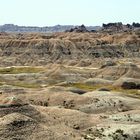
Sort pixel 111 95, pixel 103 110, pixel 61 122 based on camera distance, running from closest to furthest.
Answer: pixel 61 122
pixel 103 110
pixel 111 95

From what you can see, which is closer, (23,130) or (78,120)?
(23,130)

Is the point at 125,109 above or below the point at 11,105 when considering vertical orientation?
below

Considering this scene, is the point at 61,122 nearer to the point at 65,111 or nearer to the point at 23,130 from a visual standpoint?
the point at 65,111

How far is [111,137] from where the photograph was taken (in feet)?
158

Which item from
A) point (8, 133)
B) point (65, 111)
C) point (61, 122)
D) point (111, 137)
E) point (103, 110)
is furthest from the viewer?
point (103, 110)

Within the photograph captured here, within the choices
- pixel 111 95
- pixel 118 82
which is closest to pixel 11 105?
pixel 111 95

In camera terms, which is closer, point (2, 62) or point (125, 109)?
point (125, 109)

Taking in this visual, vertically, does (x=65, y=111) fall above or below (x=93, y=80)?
above

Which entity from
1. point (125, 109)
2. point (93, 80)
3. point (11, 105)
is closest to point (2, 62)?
point (93, 80)

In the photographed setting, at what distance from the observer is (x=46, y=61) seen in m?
196

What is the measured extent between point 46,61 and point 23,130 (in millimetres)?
151117

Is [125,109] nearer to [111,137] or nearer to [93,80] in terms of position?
[111,137]

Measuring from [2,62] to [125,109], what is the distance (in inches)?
5124

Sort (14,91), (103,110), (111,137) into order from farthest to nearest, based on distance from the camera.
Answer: (14,91), (103,110), (111,137)
